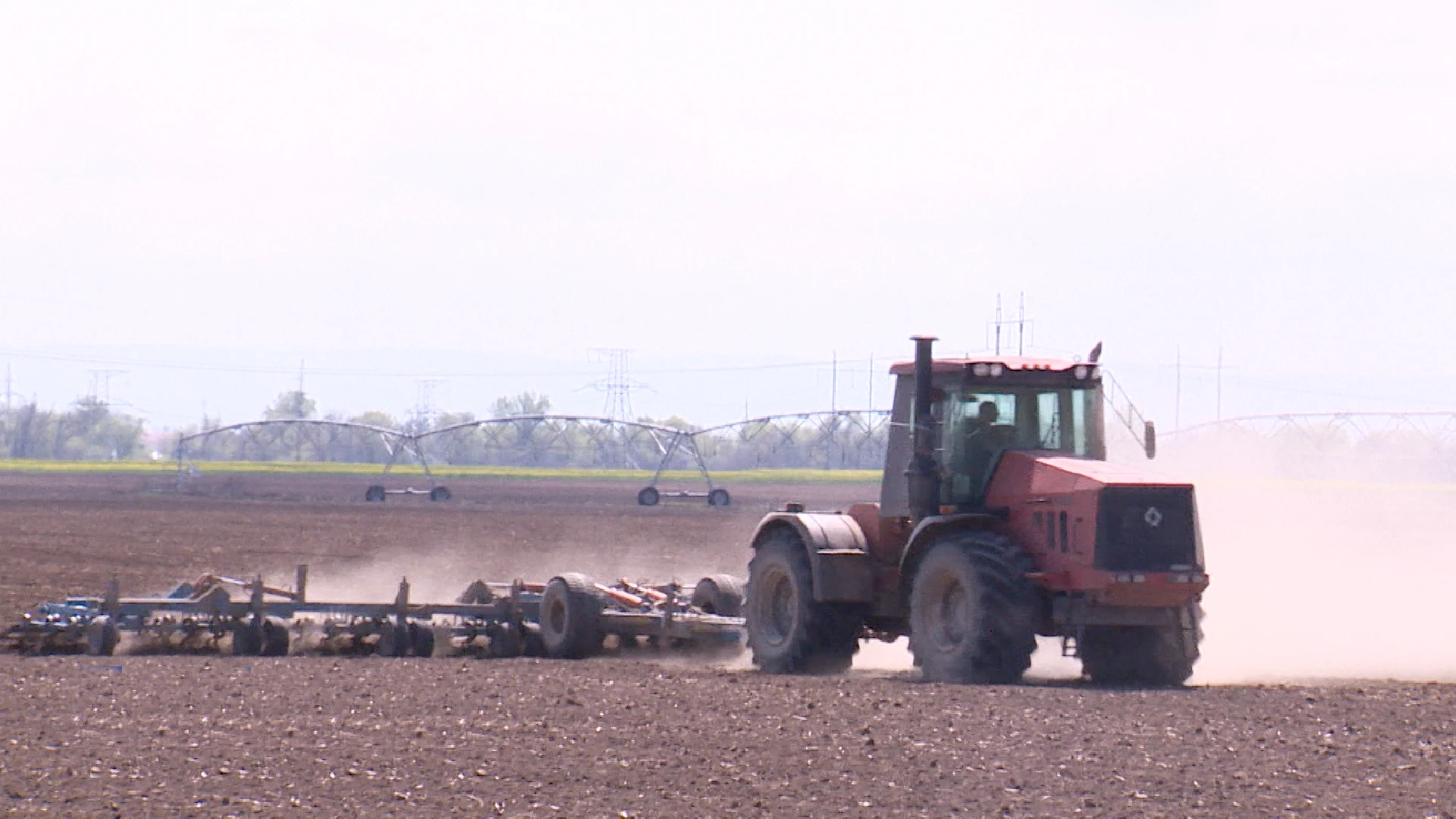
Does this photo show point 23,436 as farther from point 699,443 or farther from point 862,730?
point 862,730

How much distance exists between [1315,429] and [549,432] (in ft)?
311

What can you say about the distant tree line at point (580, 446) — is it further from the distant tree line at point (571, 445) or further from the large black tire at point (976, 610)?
the large black tire at point (976, 610)

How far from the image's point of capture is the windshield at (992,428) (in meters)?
16.3

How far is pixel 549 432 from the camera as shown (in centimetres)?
17662

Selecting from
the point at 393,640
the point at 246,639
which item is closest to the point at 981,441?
the point at 393,640

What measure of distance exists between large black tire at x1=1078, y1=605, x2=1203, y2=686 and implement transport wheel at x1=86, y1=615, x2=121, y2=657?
29.4ft

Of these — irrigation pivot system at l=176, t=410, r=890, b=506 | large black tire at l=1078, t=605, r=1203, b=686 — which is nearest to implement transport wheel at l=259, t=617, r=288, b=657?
large black tire at l=1078, t=605, r=1203, b=686

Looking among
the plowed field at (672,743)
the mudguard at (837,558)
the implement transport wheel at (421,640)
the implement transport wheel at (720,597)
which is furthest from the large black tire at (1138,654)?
the implement transport wheel at (421,640)

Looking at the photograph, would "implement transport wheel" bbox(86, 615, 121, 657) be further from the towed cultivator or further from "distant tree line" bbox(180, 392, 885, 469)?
"distant tree line" bbox(180, 392, 885, 469)

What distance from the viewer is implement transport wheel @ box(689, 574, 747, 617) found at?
20.0 m

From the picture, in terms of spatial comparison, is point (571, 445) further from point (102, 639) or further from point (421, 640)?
point (102, 639)

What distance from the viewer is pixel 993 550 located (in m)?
15.2

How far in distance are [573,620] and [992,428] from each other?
4.87m

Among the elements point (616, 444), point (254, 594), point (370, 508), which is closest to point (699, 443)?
point (616, 444)
